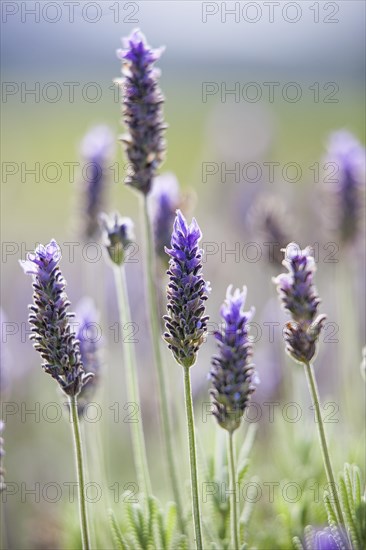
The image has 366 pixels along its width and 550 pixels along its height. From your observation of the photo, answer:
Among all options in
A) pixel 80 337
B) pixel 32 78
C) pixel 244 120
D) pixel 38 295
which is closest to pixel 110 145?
pixel 80 337

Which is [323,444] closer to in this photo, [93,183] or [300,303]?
[300,303]

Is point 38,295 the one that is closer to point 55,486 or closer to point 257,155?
point 55,486

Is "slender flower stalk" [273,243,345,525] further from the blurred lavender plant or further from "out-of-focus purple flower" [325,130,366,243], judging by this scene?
"out-of-focus purple flower" [325,130,366,243]

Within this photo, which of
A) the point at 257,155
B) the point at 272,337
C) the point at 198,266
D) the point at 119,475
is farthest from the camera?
the point at 257,155

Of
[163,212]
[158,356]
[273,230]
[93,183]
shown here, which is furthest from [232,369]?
[93,183]

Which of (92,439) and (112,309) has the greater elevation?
(112,309)

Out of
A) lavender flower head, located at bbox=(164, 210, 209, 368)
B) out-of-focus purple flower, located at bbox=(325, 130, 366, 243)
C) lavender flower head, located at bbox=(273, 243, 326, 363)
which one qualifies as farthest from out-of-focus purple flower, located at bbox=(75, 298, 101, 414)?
out-of-focus purple flower, located at bbox=(325, 130, 366, 243)

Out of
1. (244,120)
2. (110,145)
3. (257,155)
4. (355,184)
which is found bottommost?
(355,184)

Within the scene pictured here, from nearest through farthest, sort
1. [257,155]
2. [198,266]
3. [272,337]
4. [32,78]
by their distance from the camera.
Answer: [198,266], [272,337], [257,155], [32,78]
